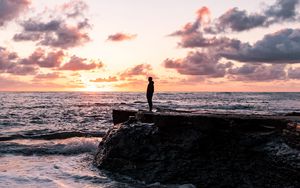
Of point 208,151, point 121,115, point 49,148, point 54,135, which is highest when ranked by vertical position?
point 121,115

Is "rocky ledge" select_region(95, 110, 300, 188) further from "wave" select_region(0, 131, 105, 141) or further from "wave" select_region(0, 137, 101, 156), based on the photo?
"wave" select_region(0, 131, 105, 141)

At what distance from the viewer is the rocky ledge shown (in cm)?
1185

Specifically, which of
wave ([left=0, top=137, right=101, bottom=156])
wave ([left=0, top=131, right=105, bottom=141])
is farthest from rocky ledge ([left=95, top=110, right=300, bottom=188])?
wave ([left=0, top=131, right=105, bottom=141])

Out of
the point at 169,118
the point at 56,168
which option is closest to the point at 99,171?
the point at 56,168

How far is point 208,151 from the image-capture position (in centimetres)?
1340

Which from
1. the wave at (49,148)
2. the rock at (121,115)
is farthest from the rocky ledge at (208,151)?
the wave at (49,148)

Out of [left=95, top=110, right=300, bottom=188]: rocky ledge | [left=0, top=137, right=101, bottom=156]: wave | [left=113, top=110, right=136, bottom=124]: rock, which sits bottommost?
[left=0, top=137, right=101, bottom=156]: wave

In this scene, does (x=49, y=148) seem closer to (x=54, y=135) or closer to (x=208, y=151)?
(x=54, y=135)

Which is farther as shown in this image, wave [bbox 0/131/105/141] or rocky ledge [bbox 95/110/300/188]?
wave [bbox 0/131/105/141]

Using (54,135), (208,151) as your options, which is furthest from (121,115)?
(54,135)

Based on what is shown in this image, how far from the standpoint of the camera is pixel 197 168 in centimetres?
1301

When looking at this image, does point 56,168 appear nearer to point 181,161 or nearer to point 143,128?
point 143,128

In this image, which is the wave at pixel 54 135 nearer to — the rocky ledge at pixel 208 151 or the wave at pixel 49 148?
the wave at pixel 49 148

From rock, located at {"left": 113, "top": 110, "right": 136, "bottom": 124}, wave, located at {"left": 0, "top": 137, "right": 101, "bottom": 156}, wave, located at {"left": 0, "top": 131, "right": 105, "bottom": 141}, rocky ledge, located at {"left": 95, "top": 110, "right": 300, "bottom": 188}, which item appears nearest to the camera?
rocky ledge, located at {"left": 95, "top": 110, "right": 300, "bottom": 188}
